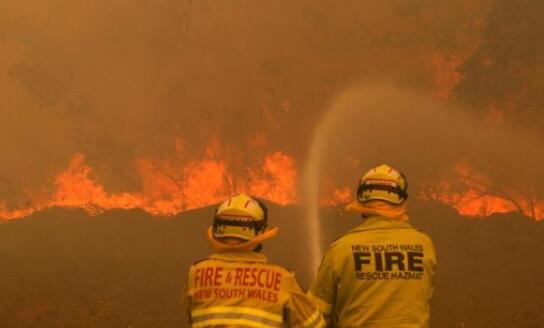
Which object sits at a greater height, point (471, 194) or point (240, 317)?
point (471, 194)

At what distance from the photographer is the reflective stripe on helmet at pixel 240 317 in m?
3.42

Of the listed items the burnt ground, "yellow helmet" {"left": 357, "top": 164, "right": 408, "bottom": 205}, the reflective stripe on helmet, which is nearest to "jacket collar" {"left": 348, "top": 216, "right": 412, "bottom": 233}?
"yellow helmet" {"left": 357, "top": 164, "right": 408, "bottom": 205}

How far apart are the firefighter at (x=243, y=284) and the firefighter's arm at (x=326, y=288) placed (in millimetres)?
263

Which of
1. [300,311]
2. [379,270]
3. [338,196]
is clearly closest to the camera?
[300,311]

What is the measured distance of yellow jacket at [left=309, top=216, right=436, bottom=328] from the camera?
12.1ft

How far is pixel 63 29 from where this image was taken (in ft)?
122

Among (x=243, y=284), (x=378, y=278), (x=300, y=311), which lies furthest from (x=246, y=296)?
(x=378, y=278)

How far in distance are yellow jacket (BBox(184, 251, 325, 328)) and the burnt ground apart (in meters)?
7.80

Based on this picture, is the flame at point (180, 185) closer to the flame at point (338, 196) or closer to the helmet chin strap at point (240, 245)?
the flame at point (338, 196)

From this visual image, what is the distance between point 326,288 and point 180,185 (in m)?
23.7

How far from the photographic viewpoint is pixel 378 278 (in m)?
3.74

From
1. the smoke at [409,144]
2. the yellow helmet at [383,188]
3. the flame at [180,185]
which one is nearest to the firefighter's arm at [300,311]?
the yellow helmet at [383,188]

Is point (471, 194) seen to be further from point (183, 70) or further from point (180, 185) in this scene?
point (183, 70)

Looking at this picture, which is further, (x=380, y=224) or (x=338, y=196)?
(x=338, y=196)
